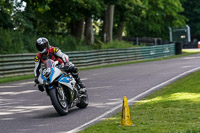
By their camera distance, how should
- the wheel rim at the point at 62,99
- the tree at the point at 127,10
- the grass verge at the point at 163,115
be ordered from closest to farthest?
the grass verge at the point at 163,115, the wheel rim at the point at 62,99, the tree at the point at 127,10

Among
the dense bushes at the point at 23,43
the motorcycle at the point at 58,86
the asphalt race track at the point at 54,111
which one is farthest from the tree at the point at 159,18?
the motorcycle at the point at 58,86

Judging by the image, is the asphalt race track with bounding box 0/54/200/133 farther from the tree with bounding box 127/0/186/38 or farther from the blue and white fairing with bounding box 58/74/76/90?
the tree with bounding box 127/0/186/38

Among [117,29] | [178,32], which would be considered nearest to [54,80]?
[117,29]

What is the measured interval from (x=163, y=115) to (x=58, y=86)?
2275 mm

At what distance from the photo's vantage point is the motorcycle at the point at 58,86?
9586 millimetres

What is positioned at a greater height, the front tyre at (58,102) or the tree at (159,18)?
the tree at (159,18)

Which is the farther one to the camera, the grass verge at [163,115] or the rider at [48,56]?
the rider at [48,56]

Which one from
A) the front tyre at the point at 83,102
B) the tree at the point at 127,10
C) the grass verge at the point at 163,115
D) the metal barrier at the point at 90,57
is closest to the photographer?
the grass verge at the point at 163,115

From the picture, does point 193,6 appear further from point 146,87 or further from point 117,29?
point 146,87

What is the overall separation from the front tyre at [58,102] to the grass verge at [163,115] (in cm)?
114

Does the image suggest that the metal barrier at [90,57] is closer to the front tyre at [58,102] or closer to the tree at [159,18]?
the front tyre at [58,102]

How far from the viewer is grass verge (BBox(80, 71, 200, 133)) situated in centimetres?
765

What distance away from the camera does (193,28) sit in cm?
7650

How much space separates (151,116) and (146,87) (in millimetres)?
5973
